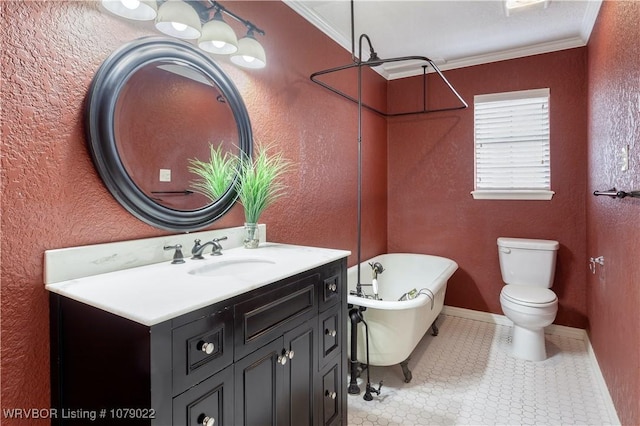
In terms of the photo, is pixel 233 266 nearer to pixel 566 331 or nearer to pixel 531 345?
pixel 531 345

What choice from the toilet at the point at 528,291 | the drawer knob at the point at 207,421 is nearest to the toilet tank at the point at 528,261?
the toilet at the point at 528,291

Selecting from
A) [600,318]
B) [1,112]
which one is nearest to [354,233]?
[600,318]

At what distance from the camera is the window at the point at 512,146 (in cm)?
296

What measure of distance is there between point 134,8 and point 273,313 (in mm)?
1238

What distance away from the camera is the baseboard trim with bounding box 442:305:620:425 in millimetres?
1920

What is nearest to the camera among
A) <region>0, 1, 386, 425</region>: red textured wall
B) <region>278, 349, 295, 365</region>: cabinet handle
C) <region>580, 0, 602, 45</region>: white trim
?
<region>0, 1, 386, 425</region>: red textured wall

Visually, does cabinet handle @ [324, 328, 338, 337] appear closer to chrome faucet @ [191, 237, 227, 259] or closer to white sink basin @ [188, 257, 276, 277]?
white sink basin @ [188, 257, 276, 277]

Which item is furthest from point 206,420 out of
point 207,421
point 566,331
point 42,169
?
point 566,331

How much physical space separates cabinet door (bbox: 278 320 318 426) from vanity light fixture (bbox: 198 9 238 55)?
1281 mm

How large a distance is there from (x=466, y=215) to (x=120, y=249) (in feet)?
9.62

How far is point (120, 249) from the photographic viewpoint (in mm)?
1270

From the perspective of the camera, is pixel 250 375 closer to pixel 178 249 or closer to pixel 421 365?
pixel 178 249

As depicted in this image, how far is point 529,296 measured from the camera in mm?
2494

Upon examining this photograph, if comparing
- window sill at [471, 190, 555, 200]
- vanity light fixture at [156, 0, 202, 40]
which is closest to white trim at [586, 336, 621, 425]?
window sill at [471, 190, 555, 200]
